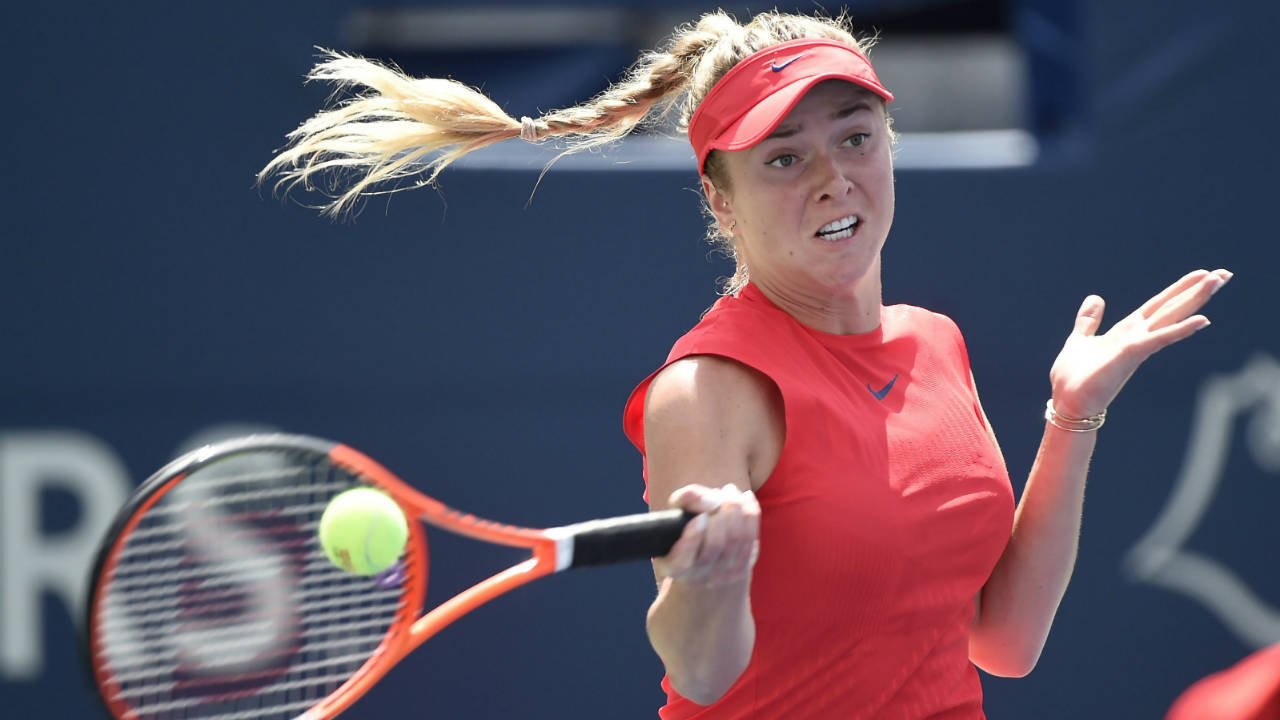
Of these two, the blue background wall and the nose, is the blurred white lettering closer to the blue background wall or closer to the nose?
the blue background wall

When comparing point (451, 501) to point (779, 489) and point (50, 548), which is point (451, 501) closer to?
point (50, 548)

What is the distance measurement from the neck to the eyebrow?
164 mm

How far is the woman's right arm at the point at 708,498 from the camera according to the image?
1.30m

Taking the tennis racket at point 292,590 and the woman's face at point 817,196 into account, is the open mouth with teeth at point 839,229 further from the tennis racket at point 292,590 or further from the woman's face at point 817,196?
the tennis racket at point 292,590

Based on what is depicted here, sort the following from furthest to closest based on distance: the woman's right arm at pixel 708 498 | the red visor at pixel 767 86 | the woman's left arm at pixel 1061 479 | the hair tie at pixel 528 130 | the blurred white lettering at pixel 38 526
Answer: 1. the blurred white lettering at pixel 38 526
2. the hair tie at pixel 528 130
3. the woman's left arm at pixel 1061 479
4. the red visor at pixel 767 86
5. the woman's right arm at pixel 708 498

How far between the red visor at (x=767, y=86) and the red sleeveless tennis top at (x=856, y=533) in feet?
0.60

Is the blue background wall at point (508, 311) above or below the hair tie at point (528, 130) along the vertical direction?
below

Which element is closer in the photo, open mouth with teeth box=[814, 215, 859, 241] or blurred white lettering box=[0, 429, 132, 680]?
open mouth with teeth box=[814, 215, 859, 241]

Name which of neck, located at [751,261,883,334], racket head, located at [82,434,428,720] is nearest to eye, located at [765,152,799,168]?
neck, located at [751,261,883,334]

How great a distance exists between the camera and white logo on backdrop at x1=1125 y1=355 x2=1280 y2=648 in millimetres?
3195

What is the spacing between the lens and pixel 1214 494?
323 centimetres

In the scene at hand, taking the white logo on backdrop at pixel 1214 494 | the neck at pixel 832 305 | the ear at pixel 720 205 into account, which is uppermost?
the ear at pixel 720 205

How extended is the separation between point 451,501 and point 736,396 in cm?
164

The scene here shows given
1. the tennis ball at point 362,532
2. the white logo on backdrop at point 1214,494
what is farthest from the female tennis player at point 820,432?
the white logo on backdrop at point 1214,494
